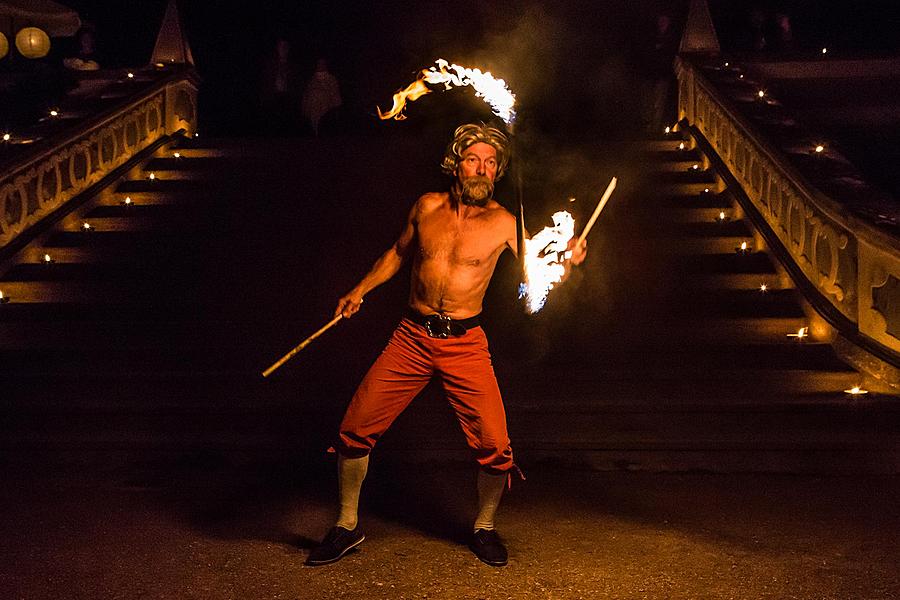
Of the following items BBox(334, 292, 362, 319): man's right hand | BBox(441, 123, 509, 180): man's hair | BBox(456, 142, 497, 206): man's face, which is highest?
BBox(441, 123, 509, 180): man's hair

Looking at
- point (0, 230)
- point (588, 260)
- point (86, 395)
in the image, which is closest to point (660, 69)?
point (588, 260)

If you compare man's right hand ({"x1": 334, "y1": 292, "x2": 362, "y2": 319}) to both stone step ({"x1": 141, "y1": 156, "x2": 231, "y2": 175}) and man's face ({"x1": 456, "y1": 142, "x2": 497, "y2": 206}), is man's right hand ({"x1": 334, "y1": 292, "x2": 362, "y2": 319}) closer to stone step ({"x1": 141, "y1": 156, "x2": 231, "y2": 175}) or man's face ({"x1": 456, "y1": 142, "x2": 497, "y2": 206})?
man's face ({"x1": 456, "y1": 142, "x2": 497, "y2": 206})

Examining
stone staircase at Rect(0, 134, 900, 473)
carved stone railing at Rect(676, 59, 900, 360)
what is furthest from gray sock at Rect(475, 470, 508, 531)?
carved stone railing at Rect(676, 59, 900, 360)

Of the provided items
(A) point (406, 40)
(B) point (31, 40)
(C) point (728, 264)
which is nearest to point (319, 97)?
(B) point (31, 40)

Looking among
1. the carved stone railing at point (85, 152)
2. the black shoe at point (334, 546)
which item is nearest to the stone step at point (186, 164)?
the carved stone railing at point (85, 152)

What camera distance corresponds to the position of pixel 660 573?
428 cm

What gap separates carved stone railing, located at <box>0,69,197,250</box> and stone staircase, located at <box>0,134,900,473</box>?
263 millimetres

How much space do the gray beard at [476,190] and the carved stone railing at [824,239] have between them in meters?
3.68

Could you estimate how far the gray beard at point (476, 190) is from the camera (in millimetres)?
4496

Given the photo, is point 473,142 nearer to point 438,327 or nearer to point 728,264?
point 438,327

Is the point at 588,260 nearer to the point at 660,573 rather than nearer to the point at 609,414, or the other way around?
the point at 609,414

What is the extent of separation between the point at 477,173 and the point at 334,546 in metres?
1.86

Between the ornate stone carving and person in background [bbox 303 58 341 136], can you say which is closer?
the ornate stone carving

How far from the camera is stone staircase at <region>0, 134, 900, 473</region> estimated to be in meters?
6.34
